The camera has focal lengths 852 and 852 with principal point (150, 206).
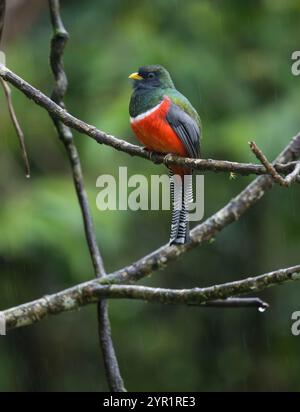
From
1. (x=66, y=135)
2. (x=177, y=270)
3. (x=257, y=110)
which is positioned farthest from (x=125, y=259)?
(x=66, y=135)

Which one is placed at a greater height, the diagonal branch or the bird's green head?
the bird's green head

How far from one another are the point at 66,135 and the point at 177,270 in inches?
172

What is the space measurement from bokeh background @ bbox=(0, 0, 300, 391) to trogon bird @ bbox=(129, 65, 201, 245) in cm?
256

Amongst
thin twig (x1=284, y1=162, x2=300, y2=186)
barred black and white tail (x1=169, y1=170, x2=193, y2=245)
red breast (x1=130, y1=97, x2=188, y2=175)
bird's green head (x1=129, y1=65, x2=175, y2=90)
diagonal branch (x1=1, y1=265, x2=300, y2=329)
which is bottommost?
diagonal branch (x1=1, y1=265, x2=300, y2=329)

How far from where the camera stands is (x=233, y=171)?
98.6 inches

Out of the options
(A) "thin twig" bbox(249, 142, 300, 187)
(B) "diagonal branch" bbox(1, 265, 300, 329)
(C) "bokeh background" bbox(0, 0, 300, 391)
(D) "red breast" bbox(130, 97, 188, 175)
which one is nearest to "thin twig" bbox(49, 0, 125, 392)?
(B) "diagonal branch" bbox(1, 265, 300, 329)

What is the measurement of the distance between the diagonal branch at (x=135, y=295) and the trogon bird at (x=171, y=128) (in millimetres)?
376

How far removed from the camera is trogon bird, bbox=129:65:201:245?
3518 mm

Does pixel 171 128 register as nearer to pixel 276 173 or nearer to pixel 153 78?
pixel 153 78

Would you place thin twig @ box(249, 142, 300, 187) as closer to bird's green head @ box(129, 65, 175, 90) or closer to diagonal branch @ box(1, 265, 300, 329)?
diagonal branch @ box(1, 265, 300, 329)

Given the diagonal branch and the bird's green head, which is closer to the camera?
the diagonal branch

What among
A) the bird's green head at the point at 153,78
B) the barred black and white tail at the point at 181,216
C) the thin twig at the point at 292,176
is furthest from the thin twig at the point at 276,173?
the bird's green head at the point at 153,78

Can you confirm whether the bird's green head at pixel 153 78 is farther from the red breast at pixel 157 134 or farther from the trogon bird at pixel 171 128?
the red breast at pixel 157 134

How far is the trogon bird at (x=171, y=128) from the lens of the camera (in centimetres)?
352
